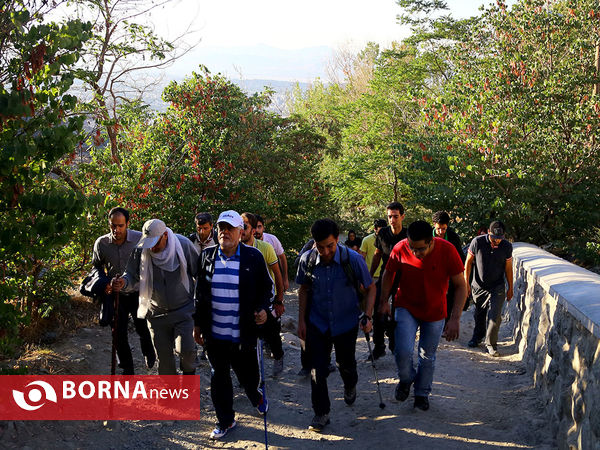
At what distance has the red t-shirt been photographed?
5176 mm

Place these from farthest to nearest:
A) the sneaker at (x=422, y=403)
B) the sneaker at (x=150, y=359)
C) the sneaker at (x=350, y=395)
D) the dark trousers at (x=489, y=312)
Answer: the dark trousers at (x=489, y=312)
the sneaker at (x=150, y=359)
the sneaker at (x=350, y=395)
the sneaker at (x=422, y=403)

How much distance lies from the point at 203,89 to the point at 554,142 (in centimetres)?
814

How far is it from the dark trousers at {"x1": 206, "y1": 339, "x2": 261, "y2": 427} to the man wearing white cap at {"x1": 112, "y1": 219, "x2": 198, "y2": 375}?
20.1 inches

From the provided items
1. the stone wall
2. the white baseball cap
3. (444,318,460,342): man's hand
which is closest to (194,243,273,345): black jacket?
the white baseball cap

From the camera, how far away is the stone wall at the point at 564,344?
4035 mm

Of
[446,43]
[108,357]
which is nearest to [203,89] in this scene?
[108,357]

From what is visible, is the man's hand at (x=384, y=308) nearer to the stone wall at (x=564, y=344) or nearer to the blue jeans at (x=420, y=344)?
the blue jeans at (x=420, y=344)

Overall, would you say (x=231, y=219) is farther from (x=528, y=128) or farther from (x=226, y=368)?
(x=528, y=128)

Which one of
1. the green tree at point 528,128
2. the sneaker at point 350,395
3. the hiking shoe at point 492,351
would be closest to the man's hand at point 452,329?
the sneaker at point 350,395

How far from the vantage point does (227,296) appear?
15.9 ft

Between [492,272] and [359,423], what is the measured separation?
3346 mm

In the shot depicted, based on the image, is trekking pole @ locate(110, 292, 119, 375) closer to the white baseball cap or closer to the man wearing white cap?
the man wearing white cap

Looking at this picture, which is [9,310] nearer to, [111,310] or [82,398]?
[111,310]

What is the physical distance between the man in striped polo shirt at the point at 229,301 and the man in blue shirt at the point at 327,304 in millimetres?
465
